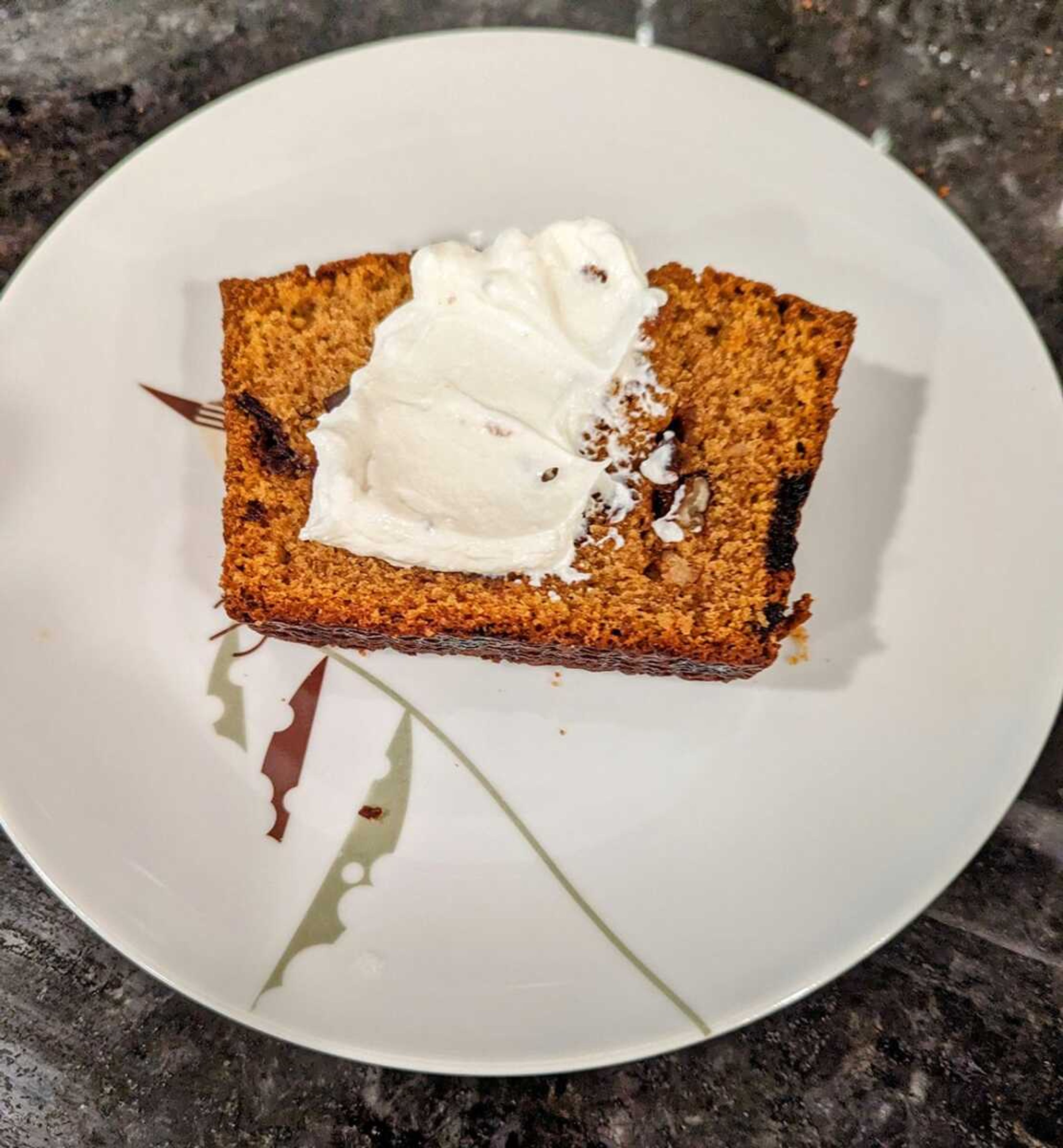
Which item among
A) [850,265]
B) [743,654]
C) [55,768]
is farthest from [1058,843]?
[55,768]

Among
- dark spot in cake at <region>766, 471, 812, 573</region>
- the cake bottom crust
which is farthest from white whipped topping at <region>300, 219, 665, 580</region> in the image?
dark spot in cake at <region>766, 471, 812, 573</region>

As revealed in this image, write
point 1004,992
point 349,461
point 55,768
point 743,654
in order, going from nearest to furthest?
1. point 349,461
2. point 743,654
3. point 55,768
4. point 1004,992

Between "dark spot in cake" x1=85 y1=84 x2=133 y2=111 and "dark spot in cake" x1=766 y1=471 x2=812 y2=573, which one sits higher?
"dark spot in cake" x1=85 y1=84 x2=133 y2=111

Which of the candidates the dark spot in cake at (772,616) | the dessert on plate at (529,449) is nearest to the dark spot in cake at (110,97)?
the dessert on plate at (529,449)

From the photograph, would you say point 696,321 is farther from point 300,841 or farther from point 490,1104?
Answer: point 490,1104

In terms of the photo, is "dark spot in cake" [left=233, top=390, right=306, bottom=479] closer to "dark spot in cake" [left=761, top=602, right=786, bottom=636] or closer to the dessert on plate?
the dessert on plate

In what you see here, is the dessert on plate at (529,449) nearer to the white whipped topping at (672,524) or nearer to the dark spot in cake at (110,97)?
the white whipped topping at (672,524)

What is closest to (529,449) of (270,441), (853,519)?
(270,441)
